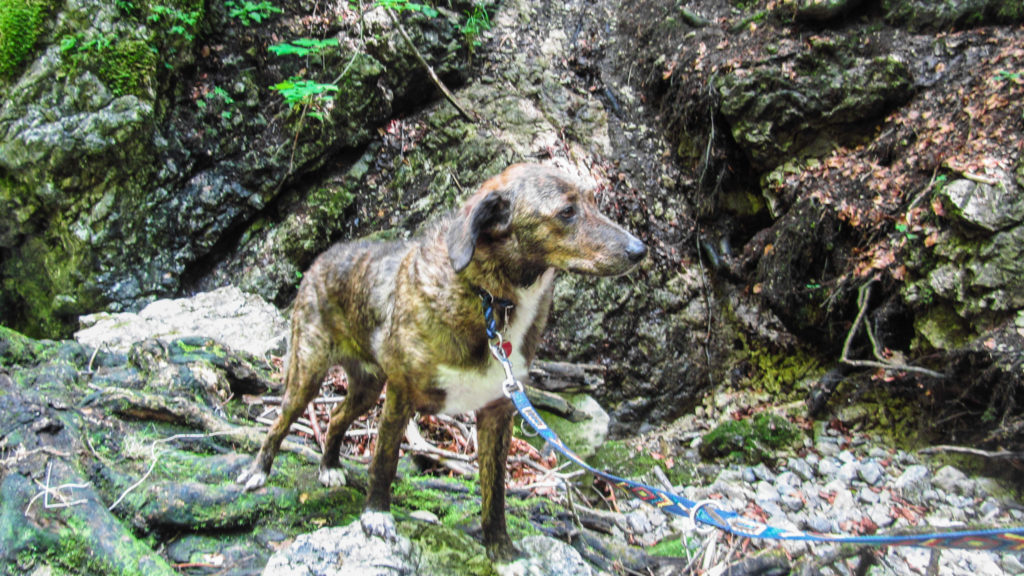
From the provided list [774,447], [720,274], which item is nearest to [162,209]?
[720,274]

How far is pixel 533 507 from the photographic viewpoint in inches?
171

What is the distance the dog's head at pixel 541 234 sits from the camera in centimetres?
290

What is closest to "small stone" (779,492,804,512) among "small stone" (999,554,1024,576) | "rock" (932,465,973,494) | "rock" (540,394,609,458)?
"rock" (932,465,973,494)

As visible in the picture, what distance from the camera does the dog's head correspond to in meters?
2.90

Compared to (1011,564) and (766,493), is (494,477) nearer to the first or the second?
(766,493)

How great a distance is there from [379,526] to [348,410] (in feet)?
3.31

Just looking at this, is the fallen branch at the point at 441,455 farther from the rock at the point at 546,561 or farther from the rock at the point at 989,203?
the rock at the point at 989,203

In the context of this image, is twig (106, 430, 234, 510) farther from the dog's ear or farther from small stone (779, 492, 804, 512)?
small stone (779, 492, 804, 512)

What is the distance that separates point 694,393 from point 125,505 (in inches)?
242

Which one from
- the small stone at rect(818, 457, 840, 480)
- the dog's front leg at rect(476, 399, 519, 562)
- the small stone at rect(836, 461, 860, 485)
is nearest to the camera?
the dog's front leg at rect(476, 399, 519, 562)

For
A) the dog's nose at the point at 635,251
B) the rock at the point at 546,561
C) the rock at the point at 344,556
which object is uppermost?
the dog's nose at the point at 635,251

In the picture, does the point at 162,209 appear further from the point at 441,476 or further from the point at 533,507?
the point at 533,507

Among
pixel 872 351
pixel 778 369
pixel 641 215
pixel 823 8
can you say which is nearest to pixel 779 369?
pixel 778 369

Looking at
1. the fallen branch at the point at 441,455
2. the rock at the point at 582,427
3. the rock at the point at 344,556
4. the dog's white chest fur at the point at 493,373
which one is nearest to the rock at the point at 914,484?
the rock at the point at 582,427
